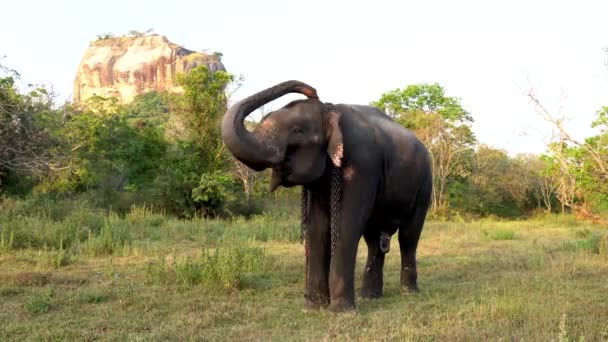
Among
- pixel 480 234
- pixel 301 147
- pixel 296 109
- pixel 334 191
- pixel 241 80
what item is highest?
pixel 241 80

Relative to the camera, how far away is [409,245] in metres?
7.55

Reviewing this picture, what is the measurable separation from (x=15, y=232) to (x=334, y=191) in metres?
6.97

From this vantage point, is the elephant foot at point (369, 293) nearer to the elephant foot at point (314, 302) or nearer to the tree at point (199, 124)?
the elephant foot at point (314, 302)

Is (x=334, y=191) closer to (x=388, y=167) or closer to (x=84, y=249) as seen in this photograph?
(x=388, y=167)

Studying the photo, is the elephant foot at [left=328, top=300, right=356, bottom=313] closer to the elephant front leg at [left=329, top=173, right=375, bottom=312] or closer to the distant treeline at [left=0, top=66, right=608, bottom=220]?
the elephant front leg at [left=329, top=173, right=375, bottom=312]

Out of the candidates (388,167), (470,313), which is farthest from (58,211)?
(470,313)

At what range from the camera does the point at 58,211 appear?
14.7 meters

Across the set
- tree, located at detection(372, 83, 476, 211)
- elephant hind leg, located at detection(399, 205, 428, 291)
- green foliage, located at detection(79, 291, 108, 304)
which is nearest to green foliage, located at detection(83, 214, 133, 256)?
green foliage, located at detection(79, 291, 108, 304)

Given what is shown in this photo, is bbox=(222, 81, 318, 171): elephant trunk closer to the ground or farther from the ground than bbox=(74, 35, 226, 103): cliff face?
closer to the ground

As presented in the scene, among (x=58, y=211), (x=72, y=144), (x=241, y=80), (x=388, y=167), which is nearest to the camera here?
(x=388, y=167)

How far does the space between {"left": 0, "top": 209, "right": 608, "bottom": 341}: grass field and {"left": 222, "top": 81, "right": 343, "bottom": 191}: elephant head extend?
4.87 ft

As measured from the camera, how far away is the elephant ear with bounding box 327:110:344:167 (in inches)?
221

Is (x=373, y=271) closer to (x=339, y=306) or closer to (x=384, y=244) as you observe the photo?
(x=384, y=244)

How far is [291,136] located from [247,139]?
1.92ft
